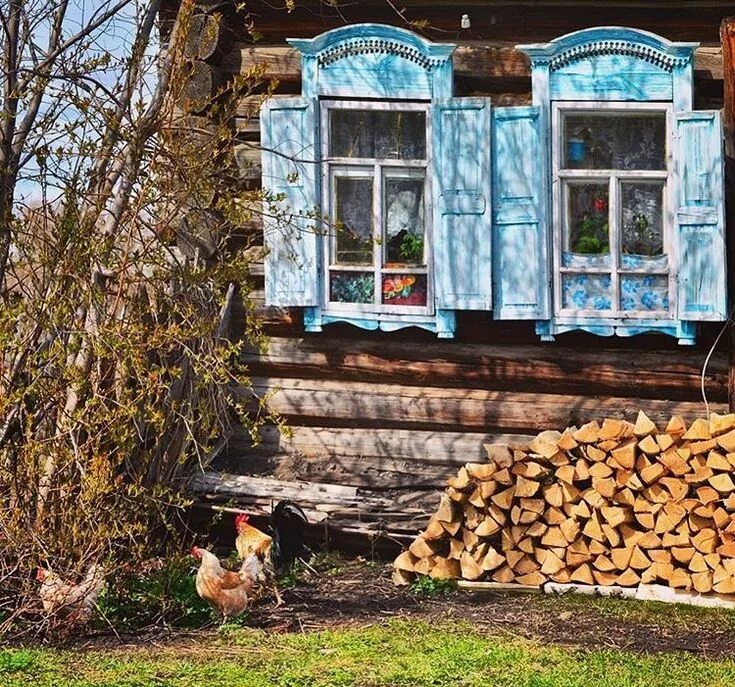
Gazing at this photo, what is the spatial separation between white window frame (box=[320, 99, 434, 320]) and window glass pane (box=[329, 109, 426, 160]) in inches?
2.4

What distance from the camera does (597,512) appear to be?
8336 mm

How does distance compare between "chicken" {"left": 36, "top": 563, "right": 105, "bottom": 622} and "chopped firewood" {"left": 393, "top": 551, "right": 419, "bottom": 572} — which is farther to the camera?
"chopped firewood" {"left": 393, "top": 551, "right": 419, "bottom": 572}

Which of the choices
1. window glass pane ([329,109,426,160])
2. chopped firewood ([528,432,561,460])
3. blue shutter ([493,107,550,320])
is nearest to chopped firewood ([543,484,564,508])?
chopped firewood ([528,432,561,460])

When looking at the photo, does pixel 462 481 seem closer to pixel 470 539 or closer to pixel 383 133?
pixel 470 539

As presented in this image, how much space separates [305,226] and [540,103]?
1729 mm

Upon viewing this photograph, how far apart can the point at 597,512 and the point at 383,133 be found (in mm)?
2922

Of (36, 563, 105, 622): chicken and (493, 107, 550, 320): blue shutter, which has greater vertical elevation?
(493, 107, 550, 320): blue shutter

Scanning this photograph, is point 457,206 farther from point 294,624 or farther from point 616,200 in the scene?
point 294,624

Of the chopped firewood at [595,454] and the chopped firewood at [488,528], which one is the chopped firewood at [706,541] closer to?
the chopped firewood at [595,454]

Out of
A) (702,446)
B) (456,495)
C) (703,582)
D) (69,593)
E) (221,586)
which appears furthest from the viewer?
(456,495)

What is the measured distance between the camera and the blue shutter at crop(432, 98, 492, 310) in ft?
30.1

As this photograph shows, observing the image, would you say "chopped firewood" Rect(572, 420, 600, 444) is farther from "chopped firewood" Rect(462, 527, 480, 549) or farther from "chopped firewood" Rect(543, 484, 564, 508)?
"chopped firewood" Rect(462, 527, 480, 549)

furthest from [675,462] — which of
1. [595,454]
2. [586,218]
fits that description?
[586,218]

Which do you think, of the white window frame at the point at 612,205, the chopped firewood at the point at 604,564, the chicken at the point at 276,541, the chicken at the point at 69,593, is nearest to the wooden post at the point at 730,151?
the white window frame at the point at 612,205
